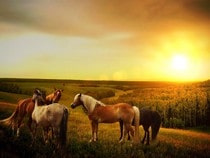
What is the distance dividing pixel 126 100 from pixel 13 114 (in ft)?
3.66

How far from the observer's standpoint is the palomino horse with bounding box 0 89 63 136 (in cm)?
425

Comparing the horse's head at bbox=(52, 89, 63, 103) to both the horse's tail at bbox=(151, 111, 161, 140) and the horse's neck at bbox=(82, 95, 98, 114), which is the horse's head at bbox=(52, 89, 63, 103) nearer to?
the horse's neck at bbox=(82, 95, 98, 114)

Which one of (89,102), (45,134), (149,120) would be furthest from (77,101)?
(149,120)

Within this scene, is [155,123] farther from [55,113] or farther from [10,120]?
[10,120]

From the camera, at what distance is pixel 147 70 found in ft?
15.7

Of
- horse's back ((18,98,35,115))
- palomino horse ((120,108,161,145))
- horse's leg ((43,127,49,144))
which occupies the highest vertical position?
horse's back ((18,98,35,115))

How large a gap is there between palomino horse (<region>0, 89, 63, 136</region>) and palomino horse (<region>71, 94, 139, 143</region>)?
0.68 ft

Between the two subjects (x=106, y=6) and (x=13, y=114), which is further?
(x=106, y=6)

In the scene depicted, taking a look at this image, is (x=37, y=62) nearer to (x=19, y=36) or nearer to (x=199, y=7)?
(x=19, y=36)

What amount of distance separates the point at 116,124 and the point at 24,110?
89cm

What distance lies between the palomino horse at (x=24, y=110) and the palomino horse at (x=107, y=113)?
21 cm

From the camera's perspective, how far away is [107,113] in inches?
174

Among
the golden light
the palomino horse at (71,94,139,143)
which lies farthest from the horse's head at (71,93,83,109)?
the golden light

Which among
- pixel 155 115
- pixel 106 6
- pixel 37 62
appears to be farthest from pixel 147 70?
pixel 37 62
